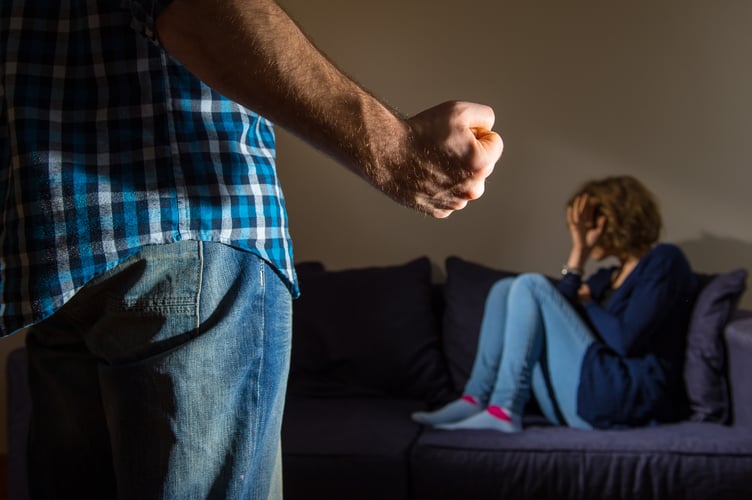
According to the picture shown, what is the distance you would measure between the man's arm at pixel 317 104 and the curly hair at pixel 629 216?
→ 82.0 inches

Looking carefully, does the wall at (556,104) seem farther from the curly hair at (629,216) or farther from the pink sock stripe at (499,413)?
the pink sock stripe at (499,413)

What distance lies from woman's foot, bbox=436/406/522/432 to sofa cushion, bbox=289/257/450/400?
1.10ft

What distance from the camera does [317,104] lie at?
0.60 metres

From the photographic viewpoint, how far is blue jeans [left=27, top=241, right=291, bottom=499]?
658 mm

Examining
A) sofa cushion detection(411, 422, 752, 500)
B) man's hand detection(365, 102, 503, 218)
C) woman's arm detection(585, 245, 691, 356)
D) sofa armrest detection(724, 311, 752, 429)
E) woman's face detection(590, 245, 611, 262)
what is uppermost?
man's hand detection(365, 102, 503, 218)

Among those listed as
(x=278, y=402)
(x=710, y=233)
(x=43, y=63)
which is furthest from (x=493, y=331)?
(x=43, y=63)

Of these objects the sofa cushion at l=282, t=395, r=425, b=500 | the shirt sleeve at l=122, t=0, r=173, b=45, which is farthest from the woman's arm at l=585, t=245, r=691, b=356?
the shirt sleeve at l=122, t=0, r=173, b=45

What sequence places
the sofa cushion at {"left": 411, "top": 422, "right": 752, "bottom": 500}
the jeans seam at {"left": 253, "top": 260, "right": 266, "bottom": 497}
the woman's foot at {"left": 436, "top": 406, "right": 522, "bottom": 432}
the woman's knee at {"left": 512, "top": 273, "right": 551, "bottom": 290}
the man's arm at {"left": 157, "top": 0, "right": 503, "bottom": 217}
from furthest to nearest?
1. the woman's knee at {"left": 512, "top": 273, "right": 551, "bottom": 290}
2. the woman's foot at {"left": 436, "top": 406, "right": 522, "bottom": 432}
3. the sofa cushion at {"left": 411, "top": 422, "right": 752, "bottom": 500}
4. the jeans seam at {"left": 253, "top": 260, "right": 266, "bottom": 497}
5. the man's arm at {"left": 157, "top": 0, "right": 503, "bottom": 217}

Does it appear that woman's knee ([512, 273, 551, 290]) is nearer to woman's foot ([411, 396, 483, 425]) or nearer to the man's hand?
woman's foot ([411, 396, 483, 425])

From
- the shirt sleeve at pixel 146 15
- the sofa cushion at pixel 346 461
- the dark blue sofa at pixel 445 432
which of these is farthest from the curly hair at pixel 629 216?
the shirt sleeve at pixel 146 15

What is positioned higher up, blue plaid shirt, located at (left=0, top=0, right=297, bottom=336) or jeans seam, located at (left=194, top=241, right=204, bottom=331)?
blue plaid shirt, located at (left=0, top=0, right=297, bottom=336)

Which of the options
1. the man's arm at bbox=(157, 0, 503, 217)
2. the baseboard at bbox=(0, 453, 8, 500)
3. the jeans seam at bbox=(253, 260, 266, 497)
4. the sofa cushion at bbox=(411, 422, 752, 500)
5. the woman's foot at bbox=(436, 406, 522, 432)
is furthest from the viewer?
the baseboard at bbox=(0, 453, 8, 500)

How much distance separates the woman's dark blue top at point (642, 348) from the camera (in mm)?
2234

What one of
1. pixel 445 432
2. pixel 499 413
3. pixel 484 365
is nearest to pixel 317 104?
pixel 445 432
